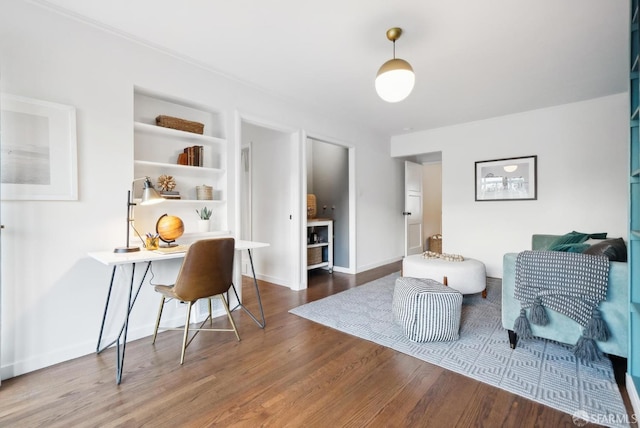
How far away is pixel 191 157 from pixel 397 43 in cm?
206

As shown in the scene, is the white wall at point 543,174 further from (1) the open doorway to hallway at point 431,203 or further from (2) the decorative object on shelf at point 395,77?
(2) the decorative object on shelf at point 395,77

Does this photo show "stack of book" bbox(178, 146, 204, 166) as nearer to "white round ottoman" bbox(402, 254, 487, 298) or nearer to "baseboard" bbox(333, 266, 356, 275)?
"white round ottoman" bbox(402, 254, 487, 298)

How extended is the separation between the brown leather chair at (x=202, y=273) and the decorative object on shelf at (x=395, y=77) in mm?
1631

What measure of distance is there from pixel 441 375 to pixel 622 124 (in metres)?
3.89

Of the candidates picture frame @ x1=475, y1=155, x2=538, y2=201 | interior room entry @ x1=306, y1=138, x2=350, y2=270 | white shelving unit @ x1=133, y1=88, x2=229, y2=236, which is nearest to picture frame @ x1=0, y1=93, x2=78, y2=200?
white shelving unit @ x1=133, y1=88, x2=229, y2=236

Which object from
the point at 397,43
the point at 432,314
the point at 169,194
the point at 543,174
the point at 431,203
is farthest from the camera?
the point at 431,203

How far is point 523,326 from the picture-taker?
6.71 ft

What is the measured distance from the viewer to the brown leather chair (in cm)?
205

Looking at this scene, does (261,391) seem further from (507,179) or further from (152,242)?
(507,179)

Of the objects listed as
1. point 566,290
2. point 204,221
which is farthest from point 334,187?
point 566,290

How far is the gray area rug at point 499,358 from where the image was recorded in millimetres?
1599

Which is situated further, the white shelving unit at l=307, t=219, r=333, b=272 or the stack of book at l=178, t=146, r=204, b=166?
the white shelving unit at l=307, t=219, r=333, b=272

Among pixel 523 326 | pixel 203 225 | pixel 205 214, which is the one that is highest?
pixel 205 214

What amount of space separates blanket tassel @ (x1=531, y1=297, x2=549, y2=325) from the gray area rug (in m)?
0.28
